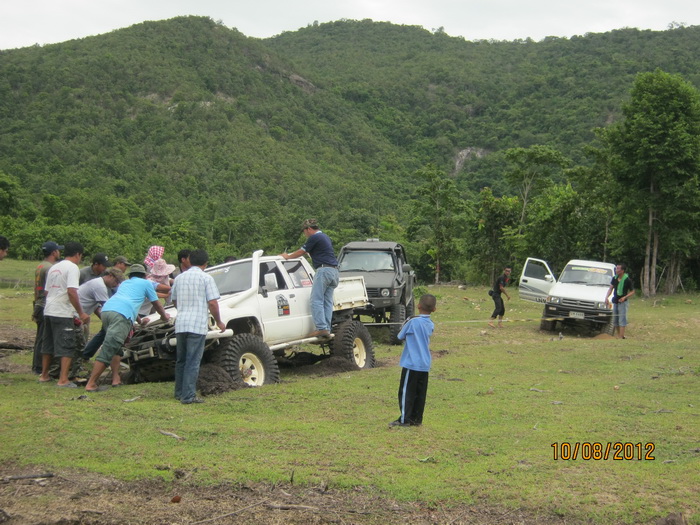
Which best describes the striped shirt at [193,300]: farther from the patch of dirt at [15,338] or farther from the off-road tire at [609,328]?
the off-road tire at [609,328]

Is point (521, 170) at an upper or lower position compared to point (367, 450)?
upper

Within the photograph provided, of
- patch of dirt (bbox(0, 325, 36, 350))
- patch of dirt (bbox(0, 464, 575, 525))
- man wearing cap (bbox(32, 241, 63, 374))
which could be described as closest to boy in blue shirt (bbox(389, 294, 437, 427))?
patch of dirt (bbox(0, 464, 575, 525))

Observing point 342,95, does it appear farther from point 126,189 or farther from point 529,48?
point 126,189

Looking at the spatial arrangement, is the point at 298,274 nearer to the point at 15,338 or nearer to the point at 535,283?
the point at 15,338

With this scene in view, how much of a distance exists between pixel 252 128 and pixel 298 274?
85.0 m

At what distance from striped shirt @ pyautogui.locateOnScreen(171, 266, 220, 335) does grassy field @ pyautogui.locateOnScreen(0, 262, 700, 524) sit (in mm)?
885

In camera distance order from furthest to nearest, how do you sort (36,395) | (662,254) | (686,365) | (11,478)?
1. (662,254)
2. (686,365)
3. (36,395)
4. (11,478)

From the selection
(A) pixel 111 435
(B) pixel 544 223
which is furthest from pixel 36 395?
(B) pixel 544 223

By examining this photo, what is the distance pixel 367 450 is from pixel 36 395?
164 inches

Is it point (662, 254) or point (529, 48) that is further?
point (529, 48)

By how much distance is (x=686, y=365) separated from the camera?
13.0 metres

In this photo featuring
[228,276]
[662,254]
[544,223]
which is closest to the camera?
[228,276]

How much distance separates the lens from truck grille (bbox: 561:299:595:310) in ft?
62.4
